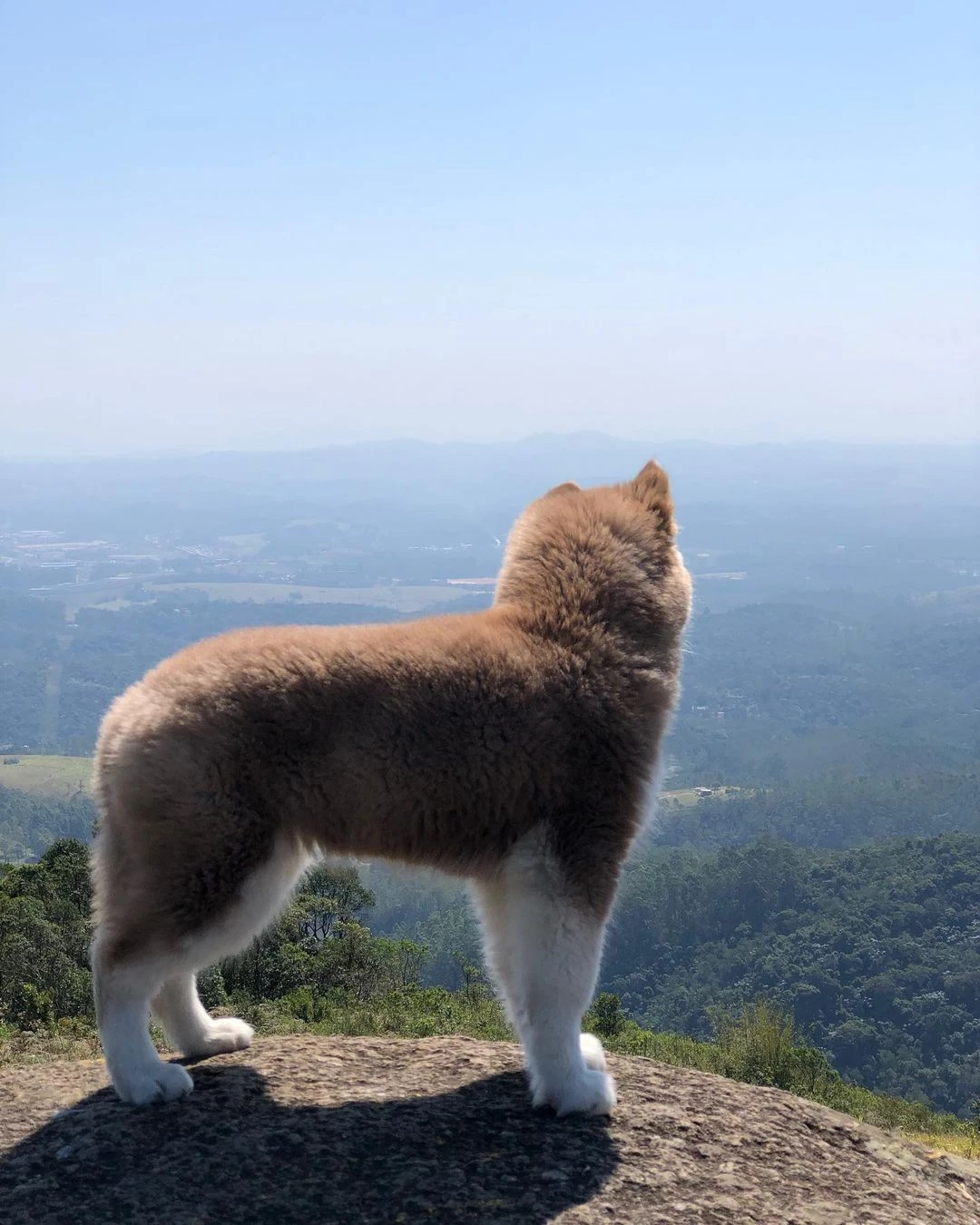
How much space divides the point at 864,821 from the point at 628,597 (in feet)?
461

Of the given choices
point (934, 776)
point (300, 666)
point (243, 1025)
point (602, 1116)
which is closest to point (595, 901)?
point (602, 1116)

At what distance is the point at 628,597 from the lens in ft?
22.7

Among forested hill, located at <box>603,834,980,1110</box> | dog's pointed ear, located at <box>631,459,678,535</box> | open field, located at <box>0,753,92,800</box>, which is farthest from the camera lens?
open field, located at <box>0,753,92,800</box>

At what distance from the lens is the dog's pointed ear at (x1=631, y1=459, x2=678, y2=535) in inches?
295

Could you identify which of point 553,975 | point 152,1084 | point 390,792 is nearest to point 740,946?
point 553,975

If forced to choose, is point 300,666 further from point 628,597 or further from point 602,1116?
point 602,1116

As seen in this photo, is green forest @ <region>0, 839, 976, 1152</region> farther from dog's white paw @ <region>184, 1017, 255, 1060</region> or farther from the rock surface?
the rock surface

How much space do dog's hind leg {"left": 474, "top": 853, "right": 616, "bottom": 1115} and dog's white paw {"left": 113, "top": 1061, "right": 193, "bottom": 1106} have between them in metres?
1.89

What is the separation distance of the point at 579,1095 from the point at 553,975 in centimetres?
74

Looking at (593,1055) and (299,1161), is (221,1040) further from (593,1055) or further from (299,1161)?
(593,1055)

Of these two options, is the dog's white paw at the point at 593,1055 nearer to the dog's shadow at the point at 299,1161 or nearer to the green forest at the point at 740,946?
the dog's shadow at the point at 299,1161

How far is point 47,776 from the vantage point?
128m

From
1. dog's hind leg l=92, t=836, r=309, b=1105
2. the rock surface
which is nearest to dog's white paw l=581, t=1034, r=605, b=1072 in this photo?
the rock surface

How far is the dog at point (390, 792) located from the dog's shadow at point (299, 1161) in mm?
273
